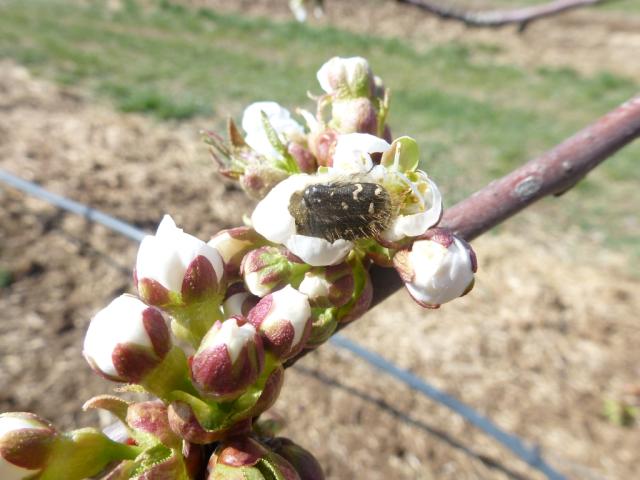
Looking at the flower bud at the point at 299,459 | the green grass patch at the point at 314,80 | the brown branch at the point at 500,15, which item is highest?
the flower bud at the point at 299,459

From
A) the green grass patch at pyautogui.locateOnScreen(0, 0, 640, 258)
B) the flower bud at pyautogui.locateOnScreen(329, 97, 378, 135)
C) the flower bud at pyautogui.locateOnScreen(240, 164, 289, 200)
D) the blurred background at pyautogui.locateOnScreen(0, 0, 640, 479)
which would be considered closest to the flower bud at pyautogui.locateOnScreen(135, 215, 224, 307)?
the flower bud at pyautogui.locateOnScreen(240, 164, 289, 200)

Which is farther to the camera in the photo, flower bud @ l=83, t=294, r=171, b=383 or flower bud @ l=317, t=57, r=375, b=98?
flower bud @ l=317, t=57, r=375, b=98

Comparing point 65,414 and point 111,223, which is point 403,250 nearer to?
point 65,414

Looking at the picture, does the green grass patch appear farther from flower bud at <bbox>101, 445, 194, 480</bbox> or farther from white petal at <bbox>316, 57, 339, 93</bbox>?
flower bud at <bbox>101, 445, 194, 480</bbox>

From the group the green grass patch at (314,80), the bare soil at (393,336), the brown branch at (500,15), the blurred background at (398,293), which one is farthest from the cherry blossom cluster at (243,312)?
the green grass patch at (314,80)

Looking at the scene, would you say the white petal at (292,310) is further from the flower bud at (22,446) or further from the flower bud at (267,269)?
the flower bud at (22,446)

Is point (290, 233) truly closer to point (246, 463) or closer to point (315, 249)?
point (315, 249)

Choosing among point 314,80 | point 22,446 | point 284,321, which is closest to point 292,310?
point 284,321
